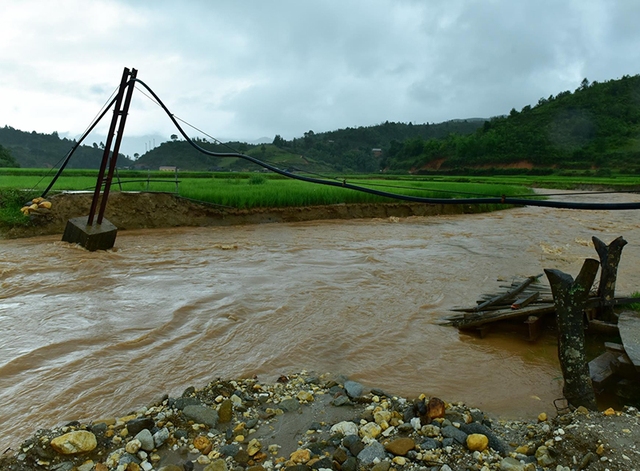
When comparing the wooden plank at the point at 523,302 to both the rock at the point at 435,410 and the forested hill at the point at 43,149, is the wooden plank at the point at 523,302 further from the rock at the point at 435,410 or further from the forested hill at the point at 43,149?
the forested hill at the point at 43,149

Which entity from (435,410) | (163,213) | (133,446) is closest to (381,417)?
(435,410)

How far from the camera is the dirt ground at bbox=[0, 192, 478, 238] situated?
9594 mm

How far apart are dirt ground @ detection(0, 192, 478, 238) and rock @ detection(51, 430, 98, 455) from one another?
8.20 m

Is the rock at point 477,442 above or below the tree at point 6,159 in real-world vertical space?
below

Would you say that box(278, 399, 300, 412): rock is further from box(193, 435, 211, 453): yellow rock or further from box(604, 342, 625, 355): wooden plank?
box(604, 342, 625, 355): wooden plank

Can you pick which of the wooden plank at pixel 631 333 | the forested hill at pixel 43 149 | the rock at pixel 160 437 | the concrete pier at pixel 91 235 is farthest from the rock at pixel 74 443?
the forested hill at pixel 43 149

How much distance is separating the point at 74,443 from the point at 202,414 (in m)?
0.70

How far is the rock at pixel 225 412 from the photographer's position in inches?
109

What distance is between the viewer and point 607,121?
4250 centimetres

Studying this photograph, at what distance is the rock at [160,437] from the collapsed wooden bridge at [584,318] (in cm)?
245

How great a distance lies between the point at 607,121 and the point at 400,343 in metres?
47.8

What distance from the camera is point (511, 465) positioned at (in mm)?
2227

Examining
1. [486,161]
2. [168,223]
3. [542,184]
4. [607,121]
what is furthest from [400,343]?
[607,121]

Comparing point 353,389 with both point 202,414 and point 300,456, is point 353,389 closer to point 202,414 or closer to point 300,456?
point 300,456
